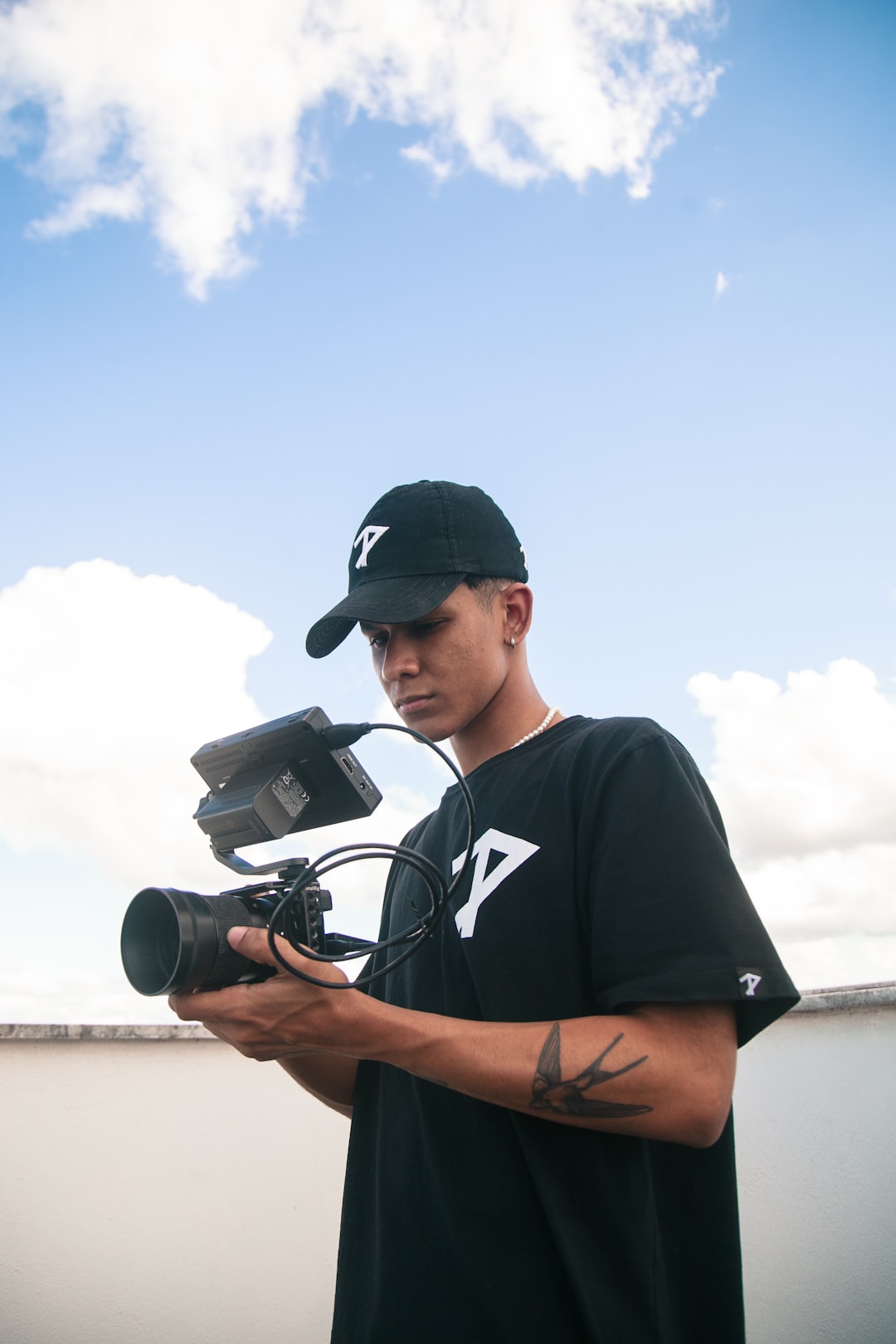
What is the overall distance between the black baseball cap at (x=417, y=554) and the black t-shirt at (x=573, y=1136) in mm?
436

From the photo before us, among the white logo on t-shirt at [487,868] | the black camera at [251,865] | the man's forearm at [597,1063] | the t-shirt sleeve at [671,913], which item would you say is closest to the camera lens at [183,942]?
the black camera at [251,865]

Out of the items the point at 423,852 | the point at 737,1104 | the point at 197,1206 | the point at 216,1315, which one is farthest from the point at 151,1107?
the point at 737,1104

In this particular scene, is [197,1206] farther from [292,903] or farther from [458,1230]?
[292,903]

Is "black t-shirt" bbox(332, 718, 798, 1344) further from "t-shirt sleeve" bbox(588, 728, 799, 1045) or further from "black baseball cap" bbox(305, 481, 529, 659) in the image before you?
"black baseball cap" bbox(305, 481, 529, 659)

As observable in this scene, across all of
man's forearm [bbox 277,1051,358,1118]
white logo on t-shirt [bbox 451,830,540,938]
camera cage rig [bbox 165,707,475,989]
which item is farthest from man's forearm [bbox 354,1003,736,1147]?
man's forearm [bbox 277,1051,358,1118]

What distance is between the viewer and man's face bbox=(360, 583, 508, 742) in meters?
1.57

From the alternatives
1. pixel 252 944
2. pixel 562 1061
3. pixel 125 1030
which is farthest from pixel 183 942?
pixel 125 1030

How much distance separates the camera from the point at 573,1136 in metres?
1.12

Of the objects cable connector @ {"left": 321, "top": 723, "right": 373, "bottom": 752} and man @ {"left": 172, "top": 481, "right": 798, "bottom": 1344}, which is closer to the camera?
man @ {"left": 172, "top": 481, "right": 798, "bottom": 1344}

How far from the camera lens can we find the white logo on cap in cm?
79

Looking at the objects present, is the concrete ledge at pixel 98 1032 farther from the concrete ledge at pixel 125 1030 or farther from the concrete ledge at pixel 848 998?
the concrete ledge at pixel 848 998

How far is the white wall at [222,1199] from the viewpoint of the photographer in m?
2.87

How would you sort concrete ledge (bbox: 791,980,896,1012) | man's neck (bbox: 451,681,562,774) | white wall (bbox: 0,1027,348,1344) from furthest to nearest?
1. concrete ledge (bbox: 791,980,896,1012)
2. white wall (bbox: 0,1027,348,1344)
3. man's neck (bbox: 451,681,562,774)

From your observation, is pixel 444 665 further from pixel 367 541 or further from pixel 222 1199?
pixel 222 1199
